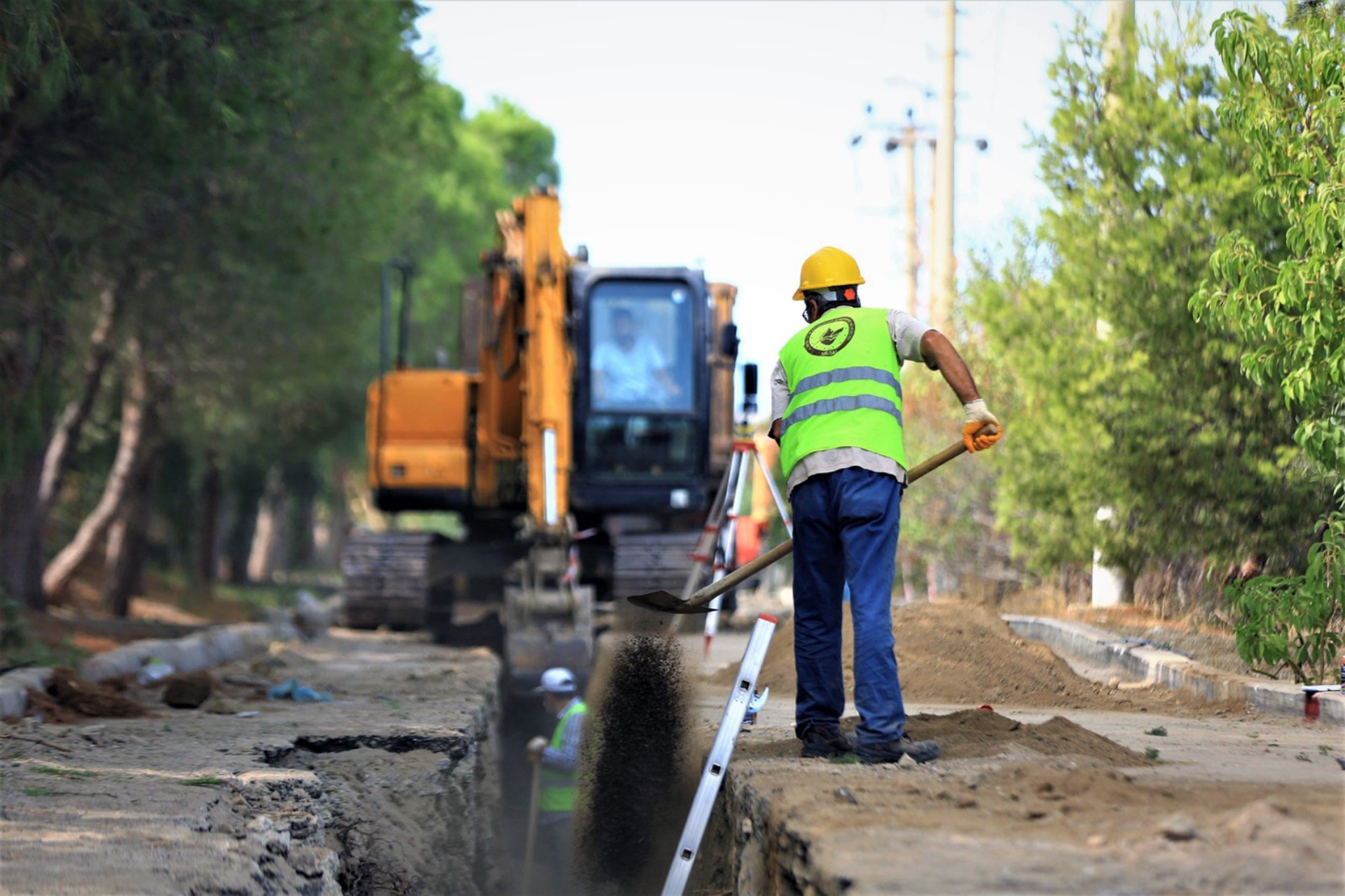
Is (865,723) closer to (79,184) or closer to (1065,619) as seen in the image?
(1065,619)

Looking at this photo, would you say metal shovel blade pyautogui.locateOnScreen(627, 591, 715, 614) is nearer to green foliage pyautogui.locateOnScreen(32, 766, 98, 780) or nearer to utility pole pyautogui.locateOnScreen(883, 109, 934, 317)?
green foliage pyautogui.locateOnScreen(32, 766, 98, 780)

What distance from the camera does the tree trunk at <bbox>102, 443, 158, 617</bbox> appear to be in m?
24.7

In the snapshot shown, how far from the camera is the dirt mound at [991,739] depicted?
20.1ft

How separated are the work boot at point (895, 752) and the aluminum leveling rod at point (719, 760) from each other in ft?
1.69

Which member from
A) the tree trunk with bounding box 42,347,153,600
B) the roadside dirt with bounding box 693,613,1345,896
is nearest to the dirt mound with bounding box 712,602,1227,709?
the roadside dirt with bounding box 693,613,1345,896

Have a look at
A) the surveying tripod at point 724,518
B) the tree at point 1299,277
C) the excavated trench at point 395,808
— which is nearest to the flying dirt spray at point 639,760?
the excavated trench at point 395,808

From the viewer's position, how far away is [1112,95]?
12852 mm

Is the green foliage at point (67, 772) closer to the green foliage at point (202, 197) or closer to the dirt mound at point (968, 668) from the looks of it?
the dirt mound at point (968, 668)

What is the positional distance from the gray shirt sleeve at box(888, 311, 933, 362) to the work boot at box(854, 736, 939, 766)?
5.19 ft

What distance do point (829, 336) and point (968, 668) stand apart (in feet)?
12.8

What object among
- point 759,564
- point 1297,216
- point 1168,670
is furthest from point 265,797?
point 1297,216

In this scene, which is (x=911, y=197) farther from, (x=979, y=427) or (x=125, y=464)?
(x=979, y=427)

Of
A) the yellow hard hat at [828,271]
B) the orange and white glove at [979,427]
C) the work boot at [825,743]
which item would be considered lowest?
the work boot at [825,743]

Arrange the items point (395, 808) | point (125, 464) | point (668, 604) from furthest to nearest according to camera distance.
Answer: point (125, 464), point (395, 808), point (668, 604)
